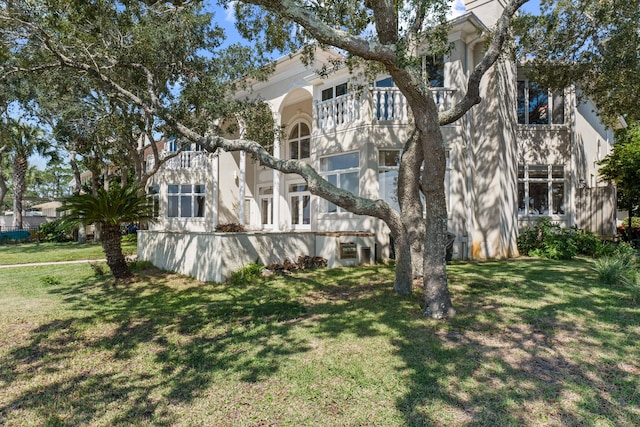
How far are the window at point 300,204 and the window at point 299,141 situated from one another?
1764 mm

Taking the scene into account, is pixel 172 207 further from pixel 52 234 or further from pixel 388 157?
pixel 388 157

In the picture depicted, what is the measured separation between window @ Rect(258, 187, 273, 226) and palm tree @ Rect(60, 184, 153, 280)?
10.0 m

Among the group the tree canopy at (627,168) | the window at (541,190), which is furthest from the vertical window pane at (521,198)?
the tree canopy at (627,168)

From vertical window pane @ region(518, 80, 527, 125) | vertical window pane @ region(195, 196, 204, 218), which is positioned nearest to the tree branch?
vertical window pane @ region(518, 80, 527, 125)

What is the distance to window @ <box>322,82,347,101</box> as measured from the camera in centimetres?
1578

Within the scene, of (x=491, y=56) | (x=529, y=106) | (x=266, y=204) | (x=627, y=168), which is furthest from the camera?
(x=266, y=204)

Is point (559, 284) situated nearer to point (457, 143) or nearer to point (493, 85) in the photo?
point (457, 143)

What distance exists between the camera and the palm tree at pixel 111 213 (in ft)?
32.7

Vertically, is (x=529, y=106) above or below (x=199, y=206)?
above

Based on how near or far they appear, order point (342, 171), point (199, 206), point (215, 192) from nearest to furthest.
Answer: point (342, 171), point (215, 192), point (199, 206)

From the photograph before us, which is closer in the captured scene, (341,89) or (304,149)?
(341,89)

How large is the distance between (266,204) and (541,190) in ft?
44.6

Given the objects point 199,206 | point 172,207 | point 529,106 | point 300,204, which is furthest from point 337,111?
point 172,207

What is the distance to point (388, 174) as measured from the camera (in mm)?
13398
